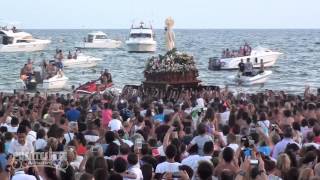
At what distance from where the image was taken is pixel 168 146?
376 inches

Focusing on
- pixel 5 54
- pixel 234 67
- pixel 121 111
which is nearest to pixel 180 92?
pixel 121 111

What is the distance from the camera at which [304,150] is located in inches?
398

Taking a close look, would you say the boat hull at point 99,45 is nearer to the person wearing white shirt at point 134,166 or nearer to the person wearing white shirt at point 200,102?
the person wearing white shirt at point 200,102

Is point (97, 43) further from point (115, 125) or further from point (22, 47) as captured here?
point (115, 125)

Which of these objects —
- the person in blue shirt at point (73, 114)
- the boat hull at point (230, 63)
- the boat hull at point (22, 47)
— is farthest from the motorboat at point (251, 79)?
the boat hull at point (22, 47)

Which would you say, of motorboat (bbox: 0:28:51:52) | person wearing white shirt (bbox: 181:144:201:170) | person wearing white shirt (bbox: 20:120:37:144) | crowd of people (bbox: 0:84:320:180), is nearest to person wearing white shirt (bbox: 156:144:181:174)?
crowd of people (bbox: 0:84:320:180)

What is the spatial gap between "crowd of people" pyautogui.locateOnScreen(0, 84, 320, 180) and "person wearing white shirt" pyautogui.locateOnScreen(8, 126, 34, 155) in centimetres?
2

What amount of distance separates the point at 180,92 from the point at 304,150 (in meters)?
11.9

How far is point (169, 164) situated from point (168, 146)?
9.4 inches

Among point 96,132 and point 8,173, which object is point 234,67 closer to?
point 96,132

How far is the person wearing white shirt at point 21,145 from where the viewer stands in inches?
433

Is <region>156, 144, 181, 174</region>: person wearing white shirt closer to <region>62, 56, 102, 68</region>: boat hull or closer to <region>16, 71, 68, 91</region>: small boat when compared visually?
<region>16, 71, 68, 91</region>: small boat

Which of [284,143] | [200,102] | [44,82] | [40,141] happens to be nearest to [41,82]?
[44,82]

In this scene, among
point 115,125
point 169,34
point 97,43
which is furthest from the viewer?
point 97,43
